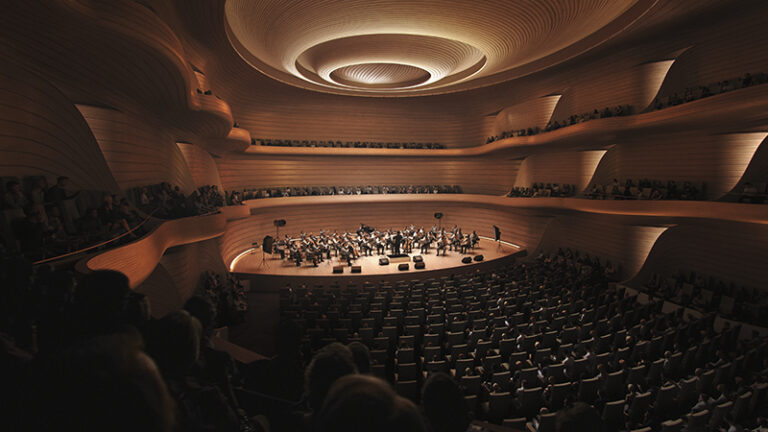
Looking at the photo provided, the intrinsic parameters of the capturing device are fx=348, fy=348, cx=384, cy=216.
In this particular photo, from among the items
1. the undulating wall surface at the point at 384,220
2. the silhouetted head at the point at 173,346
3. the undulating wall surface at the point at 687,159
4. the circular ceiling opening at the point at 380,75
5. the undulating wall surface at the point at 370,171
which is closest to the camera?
the silhouetted head at the point at 173,346

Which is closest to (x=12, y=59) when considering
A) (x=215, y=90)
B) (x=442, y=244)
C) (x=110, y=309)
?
(x=110, y=309)

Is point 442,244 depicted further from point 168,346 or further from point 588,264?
point 168,346

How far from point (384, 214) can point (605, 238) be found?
13.9 metres

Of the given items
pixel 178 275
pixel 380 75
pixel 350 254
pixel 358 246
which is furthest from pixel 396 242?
pixel 380 75

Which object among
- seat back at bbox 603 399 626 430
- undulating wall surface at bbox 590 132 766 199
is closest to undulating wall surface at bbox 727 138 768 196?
undulating wall surface at bbox 590 132 766 199

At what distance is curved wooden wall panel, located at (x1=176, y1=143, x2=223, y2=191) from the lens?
582 inches

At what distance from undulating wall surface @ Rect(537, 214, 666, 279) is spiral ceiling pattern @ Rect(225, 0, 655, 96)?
8077 mm

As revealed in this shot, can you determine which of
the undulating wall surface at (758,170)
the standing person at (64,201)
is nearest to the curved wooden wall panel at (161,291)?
the standing person at (64,201)

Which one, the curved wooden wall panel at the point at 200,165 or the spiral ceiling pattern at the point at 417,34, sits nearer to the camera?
the spiral ceiling pattern at the point at 417,34

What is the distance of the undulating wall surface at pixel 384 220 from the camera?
66.6 ft

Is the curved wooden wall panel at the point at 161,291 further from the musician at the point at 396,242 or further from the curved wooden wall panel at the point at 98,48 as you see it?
the musician at the point at 396,242

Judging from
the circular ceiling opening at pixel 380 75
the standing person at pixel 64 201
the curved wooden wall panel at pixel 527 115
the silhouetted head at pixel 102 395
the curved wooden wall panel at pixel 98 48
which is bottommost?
the silhouetted head at pixel 102 395

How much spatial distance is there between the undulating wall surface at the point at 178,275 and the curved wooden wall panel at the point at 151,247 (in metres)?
1.16

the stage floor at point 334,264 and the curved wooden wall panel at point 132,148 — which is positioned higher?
the curved wooden wall panel at point 132,148
